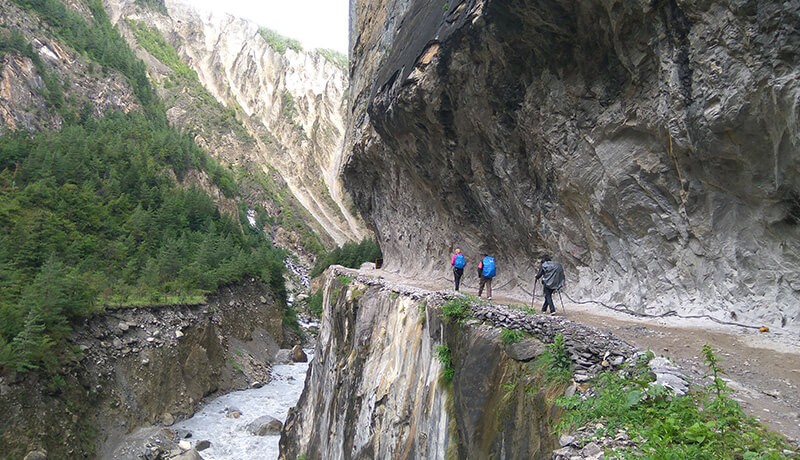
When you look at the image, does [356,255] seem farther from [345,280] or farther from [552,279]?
[552,279]

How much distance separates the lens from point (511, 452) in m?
4.77

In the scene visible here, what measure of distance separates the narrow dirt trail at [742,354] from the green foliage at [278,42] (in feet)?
437

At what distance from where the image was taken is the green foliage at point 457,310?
7.10m

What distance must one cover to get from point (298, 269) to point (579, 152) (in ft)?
221

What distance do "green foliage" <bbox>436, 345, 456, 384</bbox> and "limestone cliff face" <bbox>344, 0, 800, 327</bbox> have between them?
14.7 feet

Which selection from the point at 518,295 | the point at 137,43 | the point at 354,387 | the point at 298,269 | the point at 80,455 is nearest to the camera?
the point at 354,387

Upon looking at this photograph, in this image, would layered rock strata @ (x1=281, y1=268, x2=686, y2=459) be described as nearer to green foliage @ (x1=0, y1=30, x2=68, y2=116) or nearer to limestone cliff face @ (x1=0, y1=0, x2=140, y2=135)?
limestone cliff face @ (x1=0, y1=0, x2=140, y2=135)

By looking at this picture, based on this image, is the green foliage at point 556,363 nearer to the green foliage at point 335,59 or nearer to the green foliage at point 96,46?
the green foliage at point 96,46

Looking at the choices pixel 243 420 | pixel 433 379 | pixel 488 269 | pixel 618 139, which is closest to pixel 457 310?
pixel 433 379

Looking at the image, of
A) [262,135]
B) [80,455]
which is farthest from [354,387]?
[262,135]

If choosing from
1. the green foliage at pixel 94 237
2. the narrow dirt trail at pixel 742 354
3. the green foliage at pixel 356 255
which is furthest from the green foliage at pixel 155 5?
the narrow dirt trail at pixel 742 354

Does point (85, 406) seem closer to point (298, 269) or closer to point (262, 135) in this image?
point (298, 269)

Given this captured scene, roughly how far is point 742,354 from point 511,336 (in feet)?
9.43

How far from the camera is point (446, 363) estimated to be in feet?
23.7
